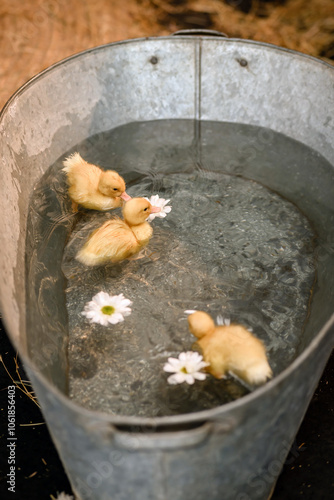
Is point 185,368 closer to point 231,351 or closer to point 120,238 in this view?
point 231,351

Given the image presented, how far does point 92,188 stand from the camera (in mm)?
1808

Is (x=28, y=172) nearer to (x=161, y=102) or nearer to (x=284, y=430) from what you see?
(x=161, y=102)

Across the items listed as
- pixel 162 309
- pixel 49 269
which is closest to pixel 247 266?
pixel 162 309

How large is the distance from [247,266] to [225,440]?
32.8 inches

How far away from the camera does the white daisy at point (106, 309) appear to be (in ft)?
5.04

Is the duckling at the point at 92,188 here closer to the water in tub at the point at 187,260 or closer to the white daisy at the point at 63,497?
the water in tub at the point at 187,260

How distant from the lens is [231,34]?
333cm

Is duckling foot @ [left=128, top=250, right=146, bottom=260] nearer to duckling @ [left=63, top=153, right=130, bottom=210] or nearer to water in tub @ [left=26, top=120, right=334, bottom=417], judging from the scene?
water in tub @ [left=26, top=120, right=334, bottom=417]

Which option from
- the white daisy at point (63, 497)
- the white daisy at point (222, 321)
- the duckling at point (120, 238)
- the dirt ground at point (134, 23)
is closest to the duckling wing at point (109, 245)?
the duckling at point (120, 238)

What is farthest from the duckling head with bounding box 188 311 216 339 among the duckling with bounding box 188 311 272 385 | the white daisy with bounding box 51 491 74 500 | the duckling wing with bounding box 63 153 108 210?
the duckling wing with bounding box 63 153 108 210

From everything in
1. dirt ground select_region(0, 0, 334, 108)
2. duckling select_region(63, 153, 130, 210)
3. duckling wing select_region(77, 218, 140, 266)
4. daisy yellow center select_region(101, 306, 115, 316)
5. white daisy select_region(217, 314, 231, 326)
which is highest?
dirt ground select_region(0, 0, 334, 108)

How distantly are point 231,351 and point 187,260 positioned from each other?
20.0 inches

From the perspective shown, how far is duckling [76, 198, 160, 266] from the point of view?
1608mm

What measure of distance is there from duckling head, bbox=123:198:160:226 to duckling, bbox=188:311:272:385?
17.2 inches
